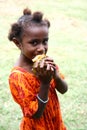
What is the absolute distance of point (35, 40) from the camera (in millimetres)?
2072

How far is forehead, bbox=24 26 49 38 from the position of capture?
2.07 meters

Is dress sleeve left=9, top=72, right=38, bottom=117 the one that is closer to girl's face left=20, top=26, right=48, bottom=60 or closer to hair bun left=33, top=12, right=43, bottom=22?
girl's face left=20, top=26, right=48, bottom=60

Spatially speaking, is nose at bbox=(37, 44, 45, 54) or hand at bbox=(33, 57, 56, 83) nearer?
hand at bbox=(33, 57, 56, 83)

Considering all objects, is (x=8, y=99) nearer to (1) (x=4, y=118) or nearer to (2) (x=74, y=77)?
(1) (x=4, y=118)

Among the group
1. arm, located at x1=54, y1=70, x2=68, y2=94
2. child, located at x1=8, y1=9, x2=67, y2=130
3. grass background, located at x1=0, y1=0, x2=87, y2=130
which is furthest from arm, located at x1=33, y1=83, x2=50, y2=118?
grass background, located at x1=0, y1=0, x2=87, y2=130

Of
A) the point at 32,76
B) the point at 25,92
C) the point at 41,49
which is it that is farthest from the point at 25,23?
the point at 25,92

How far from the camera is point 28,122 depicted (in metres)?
2.26

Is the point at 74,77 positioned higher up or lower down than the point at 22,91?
lower down

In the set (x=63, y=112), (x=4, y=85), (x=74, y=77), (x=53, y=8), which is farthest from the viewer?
(x=53, y=8)

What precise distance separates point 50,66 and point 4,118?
2333 millimetres

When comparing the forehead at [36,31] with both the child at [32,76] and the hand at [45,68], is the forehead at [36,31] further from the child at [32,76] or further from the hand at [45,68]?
the hand at [45,68]

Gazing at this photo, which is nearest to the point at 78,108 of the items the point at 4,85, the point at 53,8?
the point at 4,85

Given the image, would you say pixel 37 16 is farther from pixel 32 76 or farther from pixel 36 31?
pixel 32 76

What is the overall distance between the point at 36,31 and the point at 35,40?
6cm
